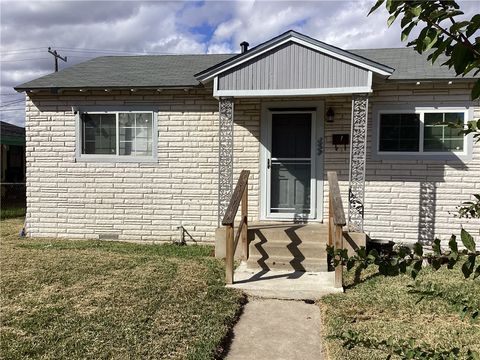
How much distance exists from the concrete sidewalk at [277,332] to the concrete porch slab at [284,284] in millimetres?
198

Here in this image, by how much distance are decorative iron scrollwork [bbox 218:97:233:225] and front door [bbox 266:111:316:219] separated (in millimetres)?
972

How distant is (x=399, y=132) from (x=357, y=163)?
130cm

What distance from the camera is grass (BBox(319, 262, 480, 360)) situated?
3.91 meters

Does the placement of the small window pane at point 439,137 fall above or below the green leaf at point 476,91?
above

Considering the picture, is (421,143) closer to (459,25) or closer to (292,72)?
(292,72)

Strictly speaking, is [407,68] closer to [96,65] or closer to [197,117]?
[197,117]

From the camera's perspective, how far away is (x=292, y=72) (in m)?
6.94

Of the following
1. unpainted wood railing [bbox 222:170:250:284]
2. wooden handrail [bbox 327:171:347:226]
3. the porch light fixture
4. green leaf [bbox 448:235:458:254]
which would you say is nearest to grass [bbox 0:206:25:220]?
unpainted wood railing [bbox 222:170:250:284]

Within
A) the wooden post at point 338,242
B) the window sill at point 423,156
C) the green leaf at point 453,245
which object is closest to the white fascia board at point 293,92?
the window sill at point 423,156

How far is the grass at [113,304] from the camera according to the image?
→ 381 centimetres

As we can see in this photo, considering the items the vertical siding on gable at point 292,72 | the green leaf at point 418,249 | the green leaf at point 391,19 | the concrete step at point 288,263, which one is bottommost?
the concrete step at point 288,263

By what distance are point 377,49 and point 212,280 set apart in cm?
699

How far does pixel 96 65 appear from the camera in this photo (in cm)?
993

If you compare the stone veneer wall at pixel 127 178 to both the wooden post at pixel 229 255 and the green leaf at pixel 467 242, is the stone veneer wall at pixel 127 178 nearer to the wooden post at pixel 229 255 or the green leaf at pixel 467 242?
the wooden post at pixel 229 255
